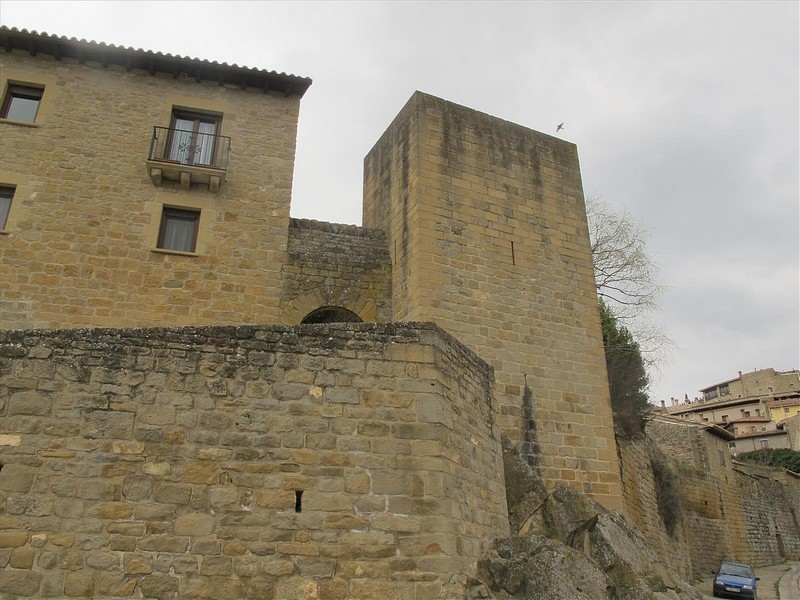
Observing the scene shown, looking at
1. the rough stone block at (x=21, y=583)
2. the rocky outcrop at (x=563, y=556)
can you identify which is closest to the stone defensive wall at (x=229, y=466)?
the rough stone block at (x=21, y=583)

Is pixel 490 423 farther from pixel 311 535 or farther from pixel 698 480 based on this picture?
pixel 698 480

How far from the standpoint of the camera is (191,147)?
512 inches

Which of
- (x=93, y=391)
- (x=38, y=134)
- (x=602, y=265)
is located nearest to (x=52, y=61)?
(x=38, y=134)

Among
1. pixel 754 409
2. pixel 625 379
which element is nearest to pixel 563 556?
pixel 625 379

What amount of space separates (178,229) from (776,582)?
20.9m

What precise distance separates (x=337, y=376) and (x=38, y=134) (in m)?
9.65

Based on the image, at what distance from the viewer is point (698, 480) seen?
23.3 metres

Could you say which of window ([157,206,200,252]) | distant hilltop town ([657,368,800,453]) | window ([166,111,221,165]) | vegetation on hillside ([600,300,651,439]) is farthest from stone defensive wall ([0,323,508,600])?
distant hilltop town ([657,368,800,453])

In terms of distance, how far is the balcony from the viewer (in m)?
12.4

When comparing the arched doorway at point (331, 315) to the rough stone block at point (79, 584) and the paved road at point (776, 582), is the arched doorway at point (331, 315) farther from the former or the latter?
the paved road at point (776, 582)

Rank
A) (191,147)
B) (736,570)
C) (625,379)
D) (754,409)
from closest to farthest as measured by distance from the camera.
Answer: (191,147) < (625,379) < (736,570) < (754,409)

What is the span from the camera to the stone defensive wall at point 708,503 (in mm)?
16594

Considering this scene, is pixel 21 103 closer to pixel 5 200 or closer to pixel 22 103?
pixel 22 103

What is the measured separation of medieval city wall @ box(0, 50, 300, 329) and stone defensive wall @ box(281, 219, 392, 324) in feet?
1.11
